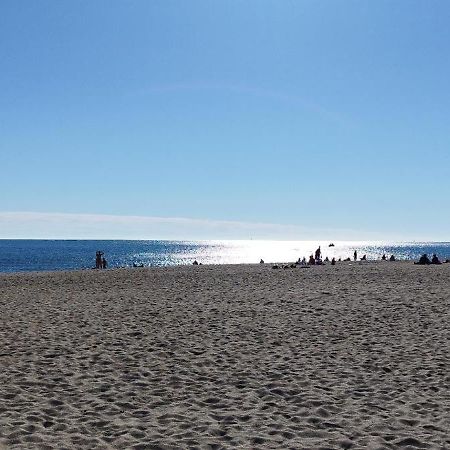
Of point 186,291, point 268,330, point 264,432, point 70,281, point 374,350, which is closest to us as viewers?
point 264,432

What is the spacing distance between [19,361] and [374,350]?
8.57 m

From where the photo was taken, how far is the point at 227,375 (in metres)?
10.4

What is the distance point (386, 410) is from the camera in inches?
325

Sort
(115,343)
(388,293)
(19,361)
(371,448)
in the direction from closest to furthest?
(371,448) → (19,361) → (115,343) → (388,293)

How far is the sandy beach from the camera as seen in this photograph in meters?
7.29

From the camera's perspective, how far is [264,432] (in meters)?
7.33

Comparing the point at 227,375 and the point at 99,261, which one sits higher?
the point at 99,261

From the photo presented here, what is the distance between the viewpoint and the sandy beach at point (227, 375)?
7.29 m

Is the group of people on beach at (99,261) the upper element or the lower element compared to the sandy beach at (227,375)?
upper

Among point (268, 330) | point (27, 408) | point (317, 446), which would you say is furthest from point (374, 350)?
point (27, 408)

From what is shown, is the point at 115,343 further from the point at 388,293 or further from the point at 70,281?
the point at 70,281

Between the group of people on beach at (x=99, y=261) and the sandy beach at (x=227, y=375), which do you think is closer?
the sandy beach at (x=227, y=375)

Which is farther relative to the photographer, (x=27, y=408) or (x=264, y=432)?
(x=27, y=408)

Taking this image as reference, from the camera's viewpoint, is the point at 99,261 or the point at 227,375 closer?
the point at 227,375
